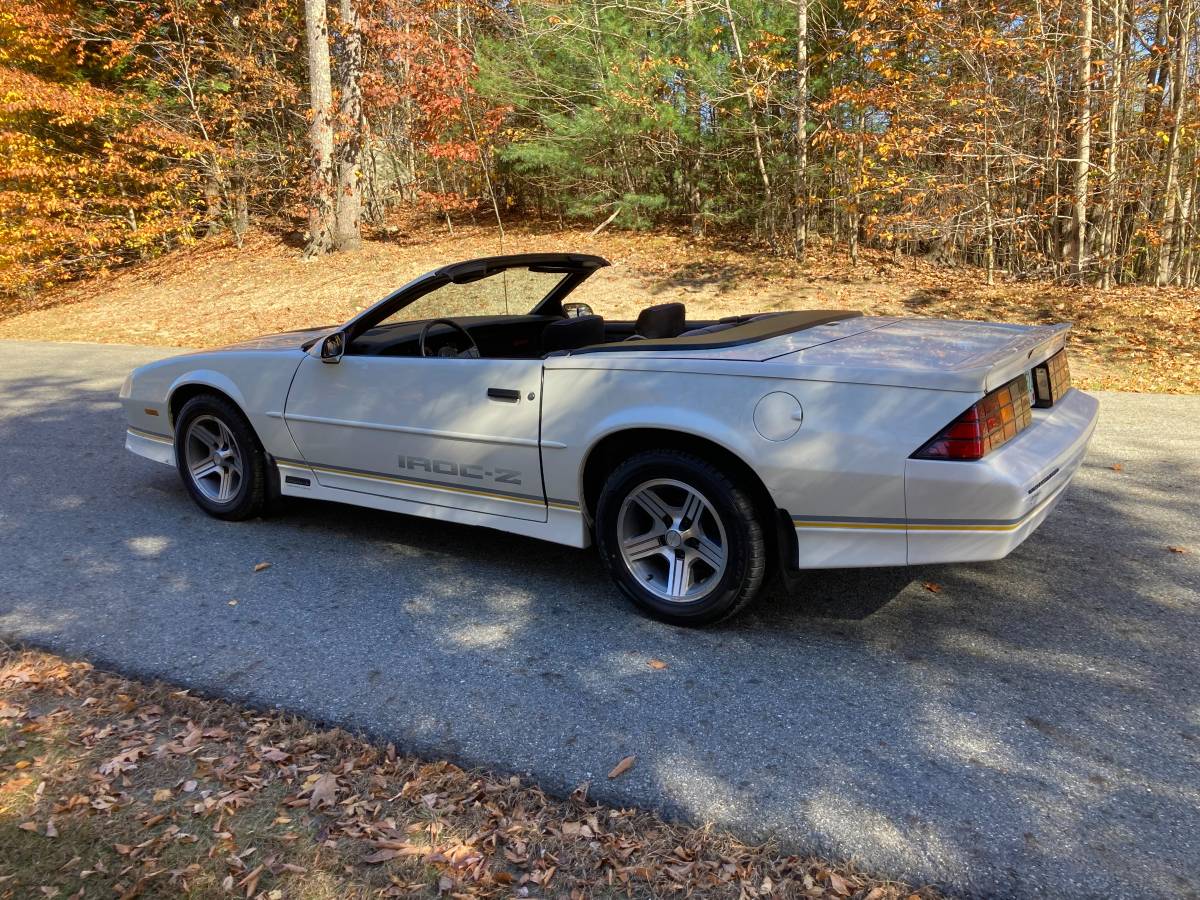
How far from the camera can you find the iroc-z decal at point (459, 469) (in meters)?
4.03

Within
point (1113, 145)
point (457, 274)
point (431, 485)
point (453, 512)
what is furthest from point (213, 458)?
point (1113, 145)

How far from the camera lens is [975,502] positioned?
10.00ft

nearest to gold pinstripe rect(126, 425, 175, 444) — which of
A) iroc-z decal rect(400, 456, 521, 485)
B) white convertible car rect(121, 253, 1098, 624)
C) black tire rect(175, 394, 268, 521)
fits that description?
black tire rect(175, 394, 268, 521)

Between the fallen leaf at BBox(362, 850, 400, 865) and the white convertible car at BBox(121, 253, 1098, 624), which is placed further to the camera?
the white convertible car at BBox(121, 253, 1098, 624)

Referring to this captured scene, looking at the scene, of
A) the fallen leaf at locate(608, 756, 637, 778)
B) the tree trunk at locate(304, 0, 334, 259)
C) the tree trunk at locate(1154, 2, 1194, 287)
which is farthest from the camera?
the tree trunk at locate(304, 0, 334, 259)

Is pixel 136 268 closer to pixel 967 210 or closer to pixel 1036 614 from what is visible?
pixel 967 210

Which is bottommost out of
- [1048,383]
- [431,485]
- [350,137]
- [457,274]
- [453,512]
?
[453,512]

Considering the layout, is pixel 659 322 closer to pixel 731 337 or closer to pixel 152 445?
pixel 731 337

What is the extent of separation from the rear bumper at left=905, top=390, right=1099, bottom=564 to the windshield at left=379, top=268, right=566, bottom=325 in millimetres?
2559

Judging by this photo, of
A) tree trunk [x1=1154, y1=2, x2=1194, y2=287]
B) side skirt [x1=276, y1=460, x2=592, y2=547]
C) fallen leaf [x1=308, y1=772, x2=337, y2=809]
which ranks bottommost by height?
fallen leaf [x1=308, y1=772, x2=337, y2=809]

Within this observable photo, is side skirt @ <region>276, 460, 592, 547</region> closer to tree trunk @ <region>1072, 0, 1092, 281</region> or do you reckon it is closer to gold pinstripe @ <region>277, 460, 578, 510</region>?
gold pinstripe @ <region>277, 460, 578, 510</region>

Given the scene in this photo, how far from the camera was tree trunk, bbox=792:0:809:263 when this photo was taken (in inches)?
555

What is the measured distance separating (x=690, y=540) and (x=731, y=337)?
0.88 m

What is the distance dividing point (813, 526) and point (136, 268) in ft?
79.5
